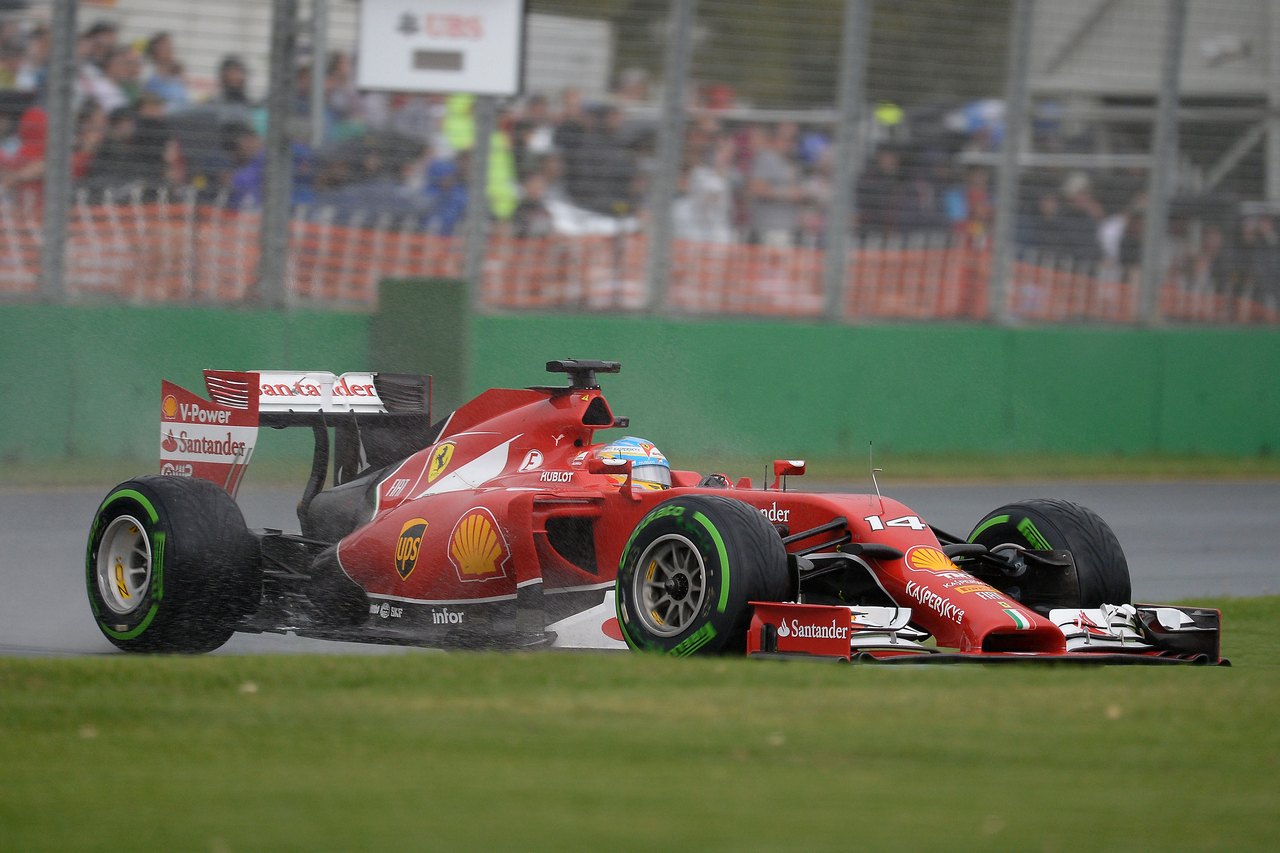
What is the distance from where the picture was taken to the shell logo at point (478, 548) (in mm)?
7195

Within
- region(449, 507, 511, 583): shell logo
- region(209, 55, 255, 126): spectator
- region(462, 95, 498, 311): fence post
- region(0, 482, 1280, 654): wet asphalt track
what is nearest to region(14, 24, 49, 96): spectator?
region(209, 55, 255, 126): spectator

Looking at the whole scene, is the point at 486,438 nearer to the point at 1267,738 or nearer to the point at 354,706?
the point at 354,706

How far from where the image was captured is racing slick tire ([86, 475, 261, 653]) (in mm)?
7281

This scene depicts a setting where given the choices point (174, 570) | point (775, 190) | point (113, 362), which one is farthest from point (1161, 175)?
point (174, 570)

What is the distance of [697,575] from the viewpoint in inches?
253

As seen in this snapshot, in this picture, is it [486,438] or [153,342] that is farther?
[153,342]

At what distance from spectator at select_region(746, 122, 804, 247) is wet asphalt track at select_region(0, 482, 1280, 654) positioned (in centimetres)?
282

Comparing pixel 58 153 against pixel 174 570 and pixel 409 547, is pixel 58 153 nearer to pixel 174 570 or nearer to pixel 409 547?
pixel 174 570

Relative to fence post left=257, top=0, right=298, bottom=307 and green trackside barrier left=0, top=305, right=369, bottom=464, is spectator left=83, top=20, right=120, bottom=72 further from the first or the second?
green trackside barrier left=0, top=305, right=369, bottom=464

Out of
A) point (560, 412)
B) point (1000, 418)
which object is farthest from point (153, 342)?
point (1000, 418)

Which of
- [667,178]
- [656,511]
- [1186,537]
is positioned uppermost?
[667,178]

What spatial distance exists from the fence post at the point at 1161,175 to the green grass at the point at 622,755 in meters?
12.0

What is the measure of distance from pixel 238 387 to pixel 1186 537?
6.83 metres

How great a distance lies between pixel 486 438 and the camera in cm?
782
